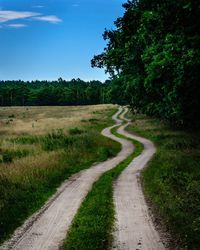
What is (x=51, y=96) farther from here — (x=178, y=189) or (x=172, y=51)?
(x=178, y=189)

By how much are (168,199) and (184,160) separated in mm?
7406

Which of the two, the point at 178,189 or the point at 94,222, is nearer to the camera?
the point at 94,222

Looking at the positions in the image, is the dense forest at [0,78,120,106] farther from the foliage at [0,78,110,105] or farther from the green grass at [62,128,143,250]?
the green grass at [62,128,143,250]

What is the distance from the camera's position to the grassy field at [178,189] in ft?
38.1

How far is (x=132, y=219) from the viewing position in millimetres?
12867

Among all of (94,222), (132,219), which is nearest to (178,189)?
(132,219)

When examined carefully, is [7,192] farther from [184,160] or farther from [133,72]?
[133,72]

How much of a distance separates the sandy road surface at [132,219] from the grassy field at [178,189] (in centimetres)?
50

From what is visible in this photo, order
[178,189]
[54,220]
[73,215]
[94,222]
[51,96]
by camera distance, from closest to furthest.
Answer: [94,222] → [54,220] → [73,215] → [178,189] → [51,96]

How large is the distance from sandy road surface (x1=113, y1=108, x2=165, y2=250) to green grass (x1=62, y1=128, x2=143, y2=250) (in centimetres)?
25

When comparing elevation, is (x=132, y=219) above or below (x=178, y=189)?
below

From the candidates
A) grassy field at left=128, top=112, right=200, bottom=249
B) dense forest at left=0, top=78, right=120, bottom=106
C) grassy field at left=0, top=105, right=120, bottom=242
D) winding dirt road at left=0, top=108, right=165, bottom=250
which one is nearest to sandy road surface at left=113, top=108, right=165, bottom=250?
winding dirt road at left=0, top=108, right=165, bottom=250

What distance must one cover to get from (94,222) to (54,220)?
53.0 inches

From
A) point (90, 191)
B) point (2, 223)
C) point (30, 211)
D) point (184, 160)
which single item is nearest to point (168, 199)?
point (90, 191)
